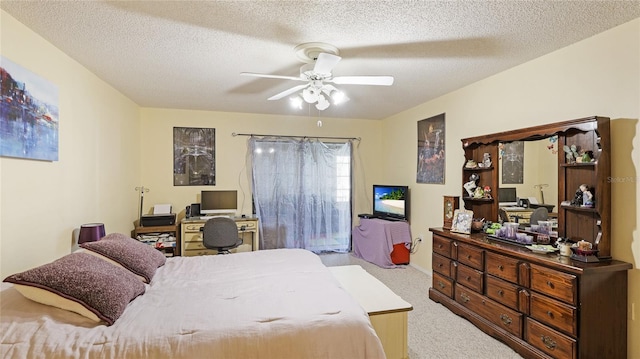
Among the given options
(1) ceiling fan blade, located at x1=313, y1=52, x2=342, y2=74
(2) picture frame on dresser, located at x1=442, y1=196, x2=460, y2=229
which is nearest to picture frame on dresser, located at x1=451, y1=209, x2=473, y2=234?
(2) picture frame on dresser, located at x1=442, y1=196, x2=460, y2=229

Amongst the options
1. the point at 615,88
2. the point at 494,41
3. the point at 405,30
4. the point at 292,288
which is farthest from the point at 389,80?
the point at 292,288

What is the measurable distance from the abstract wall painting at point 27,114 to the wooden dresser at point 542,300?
3665 mm

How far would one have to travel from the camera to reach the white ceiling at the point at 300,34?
1.98 m

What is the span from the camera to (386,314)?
7.17 feet

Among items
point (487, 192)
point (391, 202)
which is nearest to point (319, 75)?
point (487, 192)

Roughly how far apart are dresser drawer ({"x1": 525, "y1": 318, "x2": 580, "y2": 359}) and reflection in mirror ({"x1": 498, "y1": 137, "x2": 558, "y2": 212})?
100 cm

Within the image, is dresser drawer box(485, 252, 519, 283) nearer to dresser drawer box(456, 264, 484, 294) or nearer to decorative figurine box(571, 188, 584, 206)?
dresser drawer box(456, 264, 484, 294)

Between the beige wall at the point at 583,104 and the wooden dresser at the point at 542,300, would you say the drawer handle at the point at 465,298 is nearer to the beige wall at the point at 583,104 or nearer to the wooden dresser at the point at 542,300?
the wooden dresser at the point at 542,300

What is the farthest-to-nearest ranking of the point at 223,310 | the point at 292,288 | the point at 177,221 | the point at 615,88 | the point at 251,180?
the point at 251,180, the point at 177,221, the point at 615,88, the point at 292,288, the point at 223,310

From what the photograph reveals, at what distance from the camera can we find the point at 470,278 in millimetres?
2998

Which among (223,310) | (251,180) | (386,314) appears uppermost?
(251,180)

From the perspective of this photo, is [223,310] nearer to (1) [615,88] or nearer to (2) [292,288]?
(2) [292,288]

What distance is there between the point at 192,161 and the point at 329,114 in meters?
2.37

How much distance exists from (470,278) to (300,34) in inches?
104
